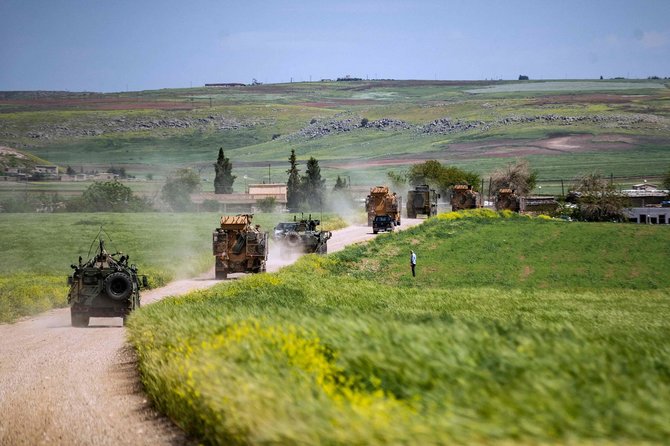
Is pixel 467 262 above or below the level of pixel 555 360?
below

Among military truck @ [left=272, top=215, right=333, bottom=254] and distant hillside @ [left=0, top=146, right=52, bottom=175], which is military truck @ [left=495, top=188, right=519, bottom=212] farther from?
military truck @ [left=272, top=215, right=333, bottom=254]

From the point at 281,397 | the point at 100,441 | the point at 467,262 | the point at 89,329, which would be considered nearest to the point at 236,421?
the point at 281,397

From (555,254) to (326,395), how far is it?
5485 centimetres

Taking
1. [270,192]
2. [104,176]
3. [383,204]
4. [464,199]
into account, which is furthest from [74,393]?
[270,192]

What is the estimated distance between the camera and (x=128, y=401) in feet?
56.0

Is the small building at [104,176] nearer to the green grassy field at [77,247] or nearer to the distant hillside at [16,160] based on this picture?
the distant hillside at [16,160]

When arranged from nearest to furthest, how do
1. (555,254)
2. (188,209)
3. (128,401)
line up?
(128,401) < (555,254) < (188,209)

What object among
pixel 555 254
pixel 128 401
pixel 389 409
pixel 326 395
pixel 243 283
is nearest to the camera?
pixel 389 409

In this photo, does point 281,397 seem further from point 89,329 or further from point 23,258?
point 23,258

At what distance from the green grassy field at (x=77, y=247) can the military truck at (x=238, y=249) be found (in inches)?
115

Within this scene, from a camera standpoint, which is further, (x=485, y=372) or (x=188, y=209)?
(x=188, y=209)

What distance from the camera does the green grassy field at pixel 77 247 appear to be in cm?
3762

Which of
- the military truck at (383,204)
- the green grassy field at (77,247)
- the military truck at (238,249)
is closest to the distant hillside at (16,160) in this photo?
the green grassy field at (77,247)

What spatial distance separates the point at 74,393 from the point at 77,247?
48.6m
